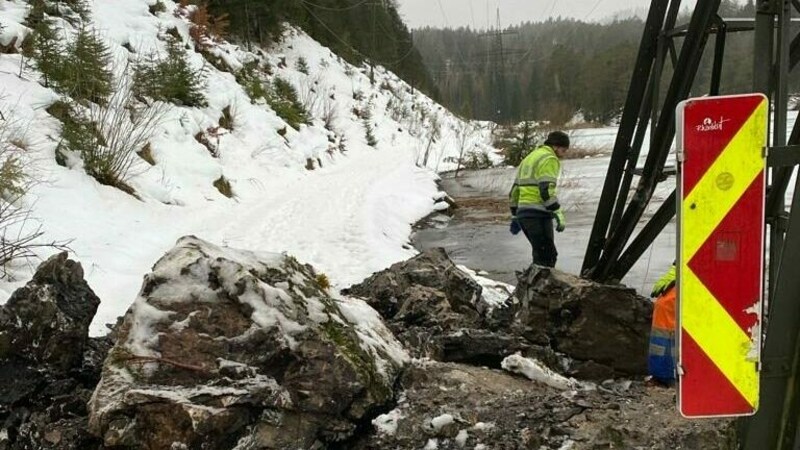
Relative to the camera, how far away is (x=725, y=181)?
1.91 meters

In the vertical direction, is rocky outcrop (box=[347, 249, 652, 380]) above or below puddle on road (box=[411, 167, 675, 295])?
above

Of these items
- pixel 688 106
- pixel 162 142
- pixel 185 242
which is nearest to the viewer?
pixel 688 106

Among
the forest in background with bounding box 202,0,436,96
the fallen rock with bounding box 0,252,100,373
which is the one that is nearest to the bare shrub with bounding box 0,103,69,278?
the fallen rock with bounding box 0,252,100,373

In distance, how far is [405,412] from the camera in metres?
2.95

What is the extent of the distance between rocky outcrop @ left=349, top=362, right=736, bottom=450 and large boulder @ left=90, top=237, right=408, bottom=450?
165mm

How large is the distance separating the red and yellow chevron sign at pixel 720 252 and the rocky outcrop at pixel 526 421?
78 cm

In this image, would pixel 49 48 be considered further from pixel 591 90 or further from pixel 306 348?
pixel 591 90

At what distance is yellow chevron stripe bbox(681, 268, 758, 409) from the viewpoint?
1942 mm

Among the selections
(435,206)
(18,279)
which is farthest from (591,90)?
(18,279)

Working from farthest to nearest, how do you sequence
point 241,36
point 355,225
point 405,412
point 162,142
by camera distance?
point 241,36 → point 162,142 → point 355,225 → point 405,412

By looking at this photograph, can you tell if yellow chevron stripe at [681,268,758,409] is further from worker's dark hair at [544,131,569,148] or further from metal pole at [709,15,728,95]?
worker's dark hair at [544,131,569,148]

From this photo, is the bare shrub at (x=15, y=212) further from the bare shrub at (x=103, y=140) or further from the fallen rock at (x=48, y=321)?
the fallen rock at (x=48, y=321)

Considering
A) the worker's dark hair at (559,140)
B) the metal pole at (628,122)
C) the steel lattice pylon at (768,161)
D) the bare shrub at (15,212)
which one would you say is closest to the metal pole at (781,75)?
the steel lattice pylon at (768,161)

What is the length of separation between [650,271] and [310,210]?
5495 mm
